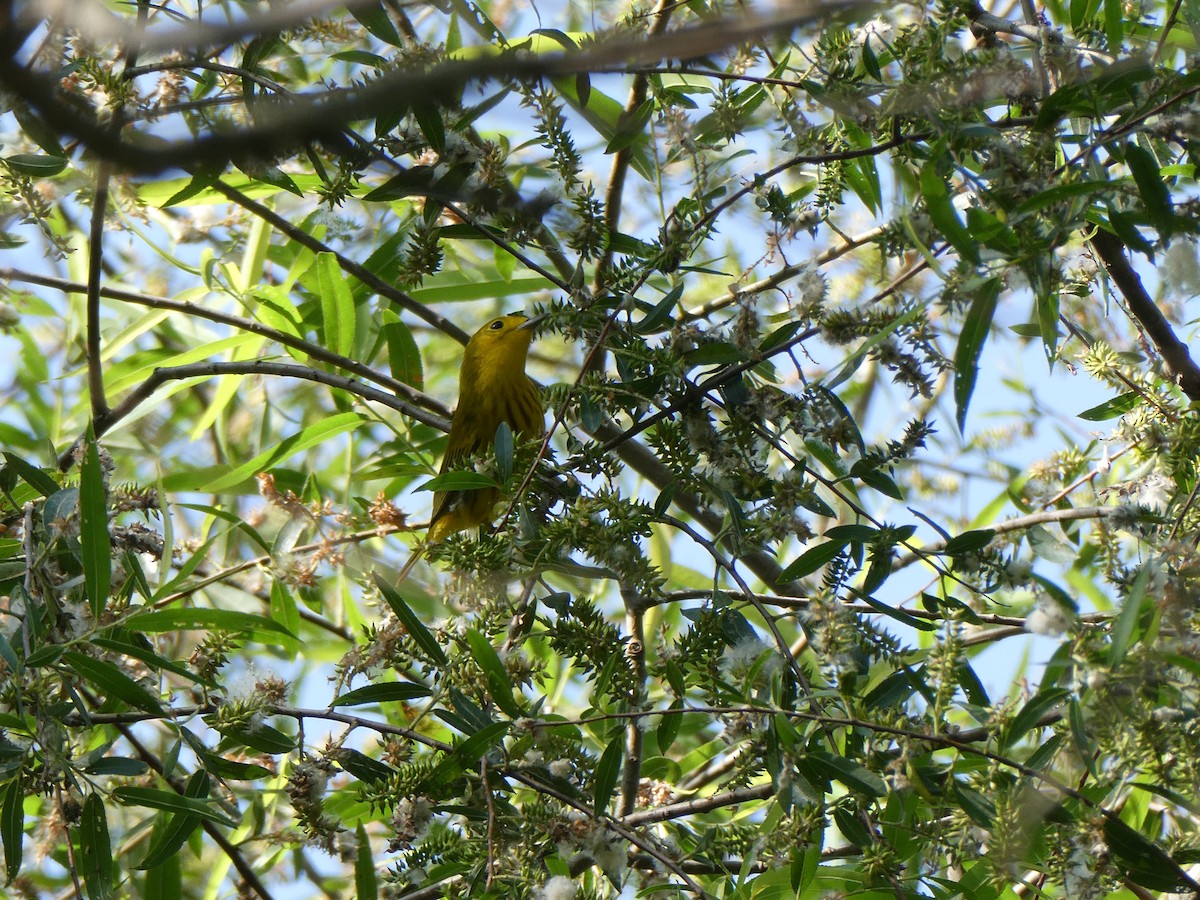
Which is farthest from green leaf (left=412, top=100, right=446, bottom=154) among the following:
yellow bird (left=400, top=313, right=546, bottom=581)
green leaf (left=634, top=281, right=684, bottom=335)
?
yellow bird (left=400, top=313, right=546, bottom=581)

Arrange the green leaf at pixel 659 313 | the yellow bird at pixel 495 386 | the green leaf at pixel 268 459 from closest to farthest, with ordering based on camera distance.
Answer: the green leaf at pixel 659 313
the green leaf at pixel 268 459
the yellow bird at pixel 495 386

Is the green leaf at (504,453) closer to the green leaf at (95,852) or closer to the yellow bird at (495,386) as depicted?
the green leaf at (95,852)

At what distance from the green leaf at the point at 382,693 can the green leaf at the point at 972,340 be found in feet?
4.03

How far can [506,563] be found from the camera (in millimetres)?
2449

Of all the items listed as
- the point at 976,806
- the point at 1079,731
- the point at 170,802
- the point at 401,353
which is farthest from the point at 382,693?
the point at 401,353

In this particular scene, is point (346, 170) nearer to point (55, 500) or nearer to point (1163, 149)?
point (55, 500)

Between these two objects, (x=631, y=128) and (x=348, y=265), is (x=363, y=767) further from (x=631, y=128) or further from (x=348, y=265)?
(x=348, y=265)

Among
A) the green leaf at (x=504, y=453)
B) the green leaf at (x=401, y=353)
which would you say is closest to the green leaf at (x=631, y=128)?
the green leaf at (x=504, y=453)

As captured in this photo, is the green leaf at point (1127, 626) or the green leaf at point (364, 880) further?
the green leaf at point (364, 880)

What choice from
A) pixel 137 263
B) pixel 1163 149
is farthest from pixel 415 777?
pixel 137 263

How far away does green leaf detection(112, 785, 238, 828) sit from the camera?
240 centimetres

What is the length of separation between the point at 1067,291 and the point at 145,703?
2442 mm

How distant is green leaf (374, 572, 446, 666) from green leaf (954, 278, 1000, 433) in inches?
44.2

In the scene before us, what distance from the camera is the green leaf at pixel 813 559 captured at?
2.56m
